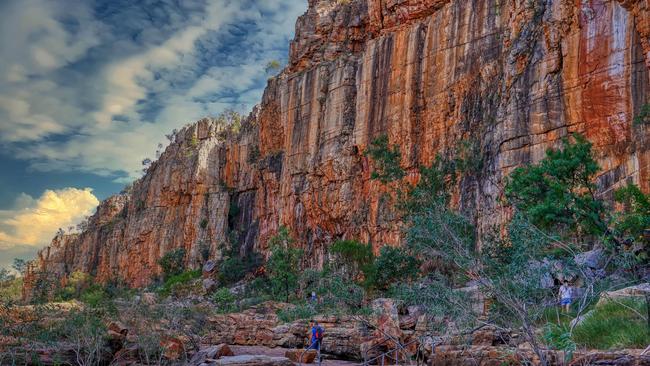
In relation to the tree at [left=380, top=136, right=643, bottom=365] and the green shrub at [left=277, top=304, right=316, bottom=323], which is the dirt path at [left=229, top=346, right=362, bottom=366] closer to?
the tree at [left=380, top=136, right=643, bottom=365]

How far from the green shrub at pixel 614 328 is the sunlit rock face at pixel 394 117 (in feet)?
52.6

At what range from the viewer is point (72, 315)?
21203mm

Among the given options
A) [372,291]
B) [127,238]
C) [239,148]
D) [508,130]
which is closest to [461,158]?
[508,130]

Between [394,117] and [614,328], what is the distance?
3617 cm

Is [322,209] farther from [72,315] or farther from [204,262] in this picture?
[72,315]

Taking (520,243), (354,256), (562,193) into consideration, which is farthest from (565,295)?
(354,256)

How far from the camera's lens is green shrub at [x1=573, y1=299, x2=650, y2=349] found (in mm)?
10461

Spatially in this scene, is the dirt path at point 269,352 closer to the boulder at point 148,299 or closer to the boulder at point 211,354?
the boulder at point 211,354

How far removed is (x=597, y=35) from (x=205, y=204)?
182ft

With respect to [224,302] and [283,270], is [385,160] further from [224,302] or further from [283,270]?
[224,302]

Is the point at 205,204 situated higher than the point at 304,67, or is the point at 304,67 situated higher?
the point at 304,67

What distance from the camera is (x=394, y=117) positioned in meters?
46.5

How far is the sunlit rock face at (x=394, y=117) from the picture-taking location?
101ft

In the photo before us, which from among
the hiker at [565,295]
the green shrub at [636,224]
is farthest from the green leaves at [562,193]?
the hiker at [565,295]
